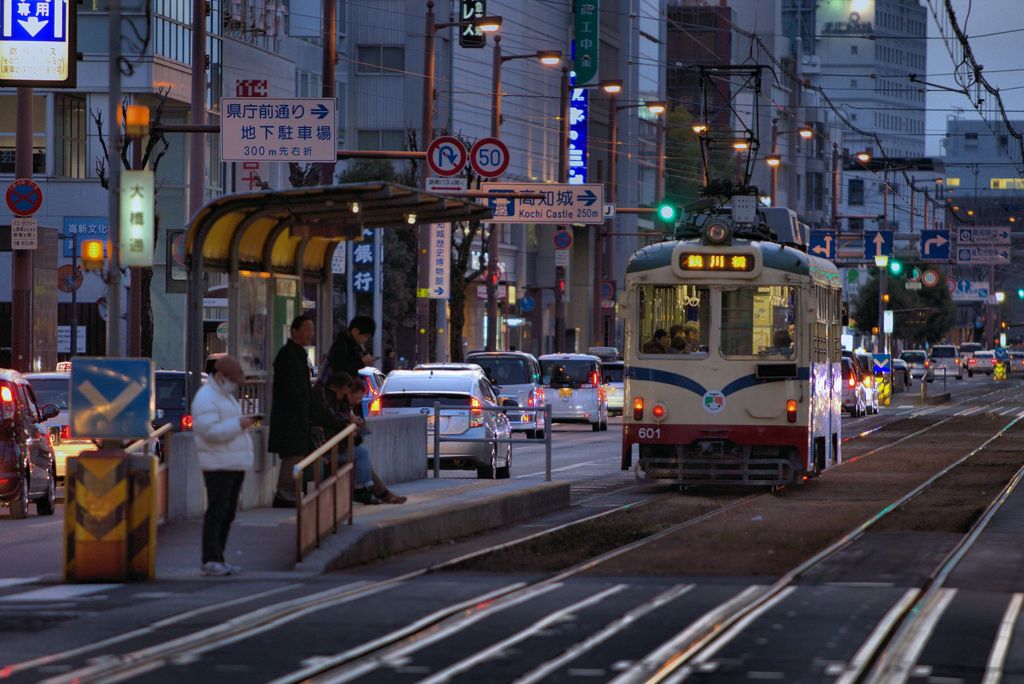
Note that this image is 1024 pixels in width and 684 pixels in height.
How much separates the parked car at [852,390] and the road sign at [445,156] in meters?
17.7

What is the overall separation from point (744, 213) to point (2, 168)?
35481mm

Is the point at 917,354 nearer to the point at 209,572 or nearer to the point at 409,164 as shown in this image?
the point at 409,164

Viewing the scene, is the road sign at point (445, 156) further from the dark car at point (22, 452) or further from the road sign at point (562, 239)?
the road sign at point (562, 239)

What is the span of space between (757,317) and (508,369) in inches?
710

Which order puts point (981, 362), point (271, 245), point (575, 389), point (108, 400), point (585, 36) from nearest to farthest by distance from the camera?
point (108, 400), point (271, 245), point (575, 389), point (585, 36), point (981, 362)

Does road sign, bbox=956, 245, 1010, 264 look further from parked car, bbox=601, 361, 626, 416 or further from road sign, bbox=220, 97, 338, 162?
road sign, bbox=220, 97, 338, 162

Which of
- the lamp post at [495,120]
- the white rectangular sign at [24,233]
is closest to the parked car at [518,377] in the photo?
the lamp post at [495,120]

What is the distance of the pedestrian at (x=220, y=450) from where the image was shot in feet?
48.2

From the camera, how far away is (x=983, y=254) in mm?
93250

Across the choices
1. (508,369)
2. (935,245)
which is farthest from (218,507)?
(935,245)

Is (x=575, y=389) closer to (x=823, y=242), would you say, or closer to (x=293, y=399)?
(x=823, y=242)

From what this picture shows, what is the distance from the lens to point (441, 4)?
74.1 meters

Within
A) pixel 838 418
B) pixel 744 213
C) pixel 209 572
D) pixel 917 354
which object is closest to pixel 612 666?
pixel 209 572

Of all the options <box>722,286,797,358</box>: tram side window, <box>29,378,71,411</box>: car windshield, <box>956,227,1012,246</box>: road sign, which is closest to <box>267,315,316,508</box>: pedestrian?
<box>722,286,797,358</box>: tram side window
